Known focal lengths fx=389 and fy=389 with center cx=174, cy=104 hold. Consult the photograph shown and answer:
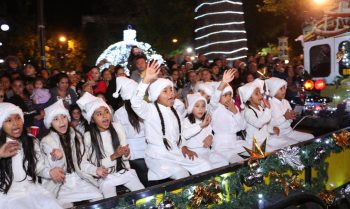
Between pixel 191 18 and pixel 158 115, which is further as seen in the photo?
pixel 191 18

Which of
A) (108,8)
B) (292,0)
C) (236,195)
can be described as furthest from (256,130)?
(108,8)

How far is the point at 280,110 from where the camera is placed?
616cm

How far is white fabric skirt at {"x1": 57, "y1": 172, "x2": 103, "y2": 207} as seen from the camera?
3914 mm

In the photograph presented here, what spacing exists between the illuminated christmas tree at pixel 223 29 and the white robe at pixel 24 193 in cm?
971

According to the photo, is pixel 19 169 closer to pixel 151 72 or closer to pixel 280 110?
pixel 151 72

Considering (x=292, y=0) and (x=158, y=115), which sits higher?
(x=292, y=0)

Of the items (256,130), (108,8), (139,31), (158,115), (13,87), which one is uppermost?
(108,8)

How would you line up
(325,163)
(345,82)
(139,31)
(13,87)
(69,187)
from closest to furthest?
(69,187) → (325,163) → (13,87) → (345,82) → (139,31)

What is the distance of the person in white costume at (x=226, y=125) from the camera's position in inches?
209

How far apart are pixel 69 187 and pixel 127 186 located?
603 mm

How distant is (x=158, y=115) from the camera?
454 cm

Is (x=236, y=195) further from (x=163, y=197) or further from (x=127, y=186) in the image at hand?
(x=127, y=186)

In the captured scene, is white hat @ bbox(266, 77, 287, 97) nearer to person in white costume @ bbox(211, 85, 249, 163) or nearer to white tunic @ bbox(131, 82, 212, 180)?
person in white costume @ bbox(211, 85, 249, 163)

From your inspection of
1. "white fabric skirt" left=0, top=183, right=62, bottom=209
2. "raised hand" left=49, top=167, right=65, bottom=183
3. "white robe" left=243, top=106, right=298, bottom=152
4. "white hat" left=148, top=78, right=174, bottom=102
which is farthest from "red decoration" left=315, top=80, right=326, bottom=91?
"white fabric skirt" left=0, top=183, right=62, bottom=209
